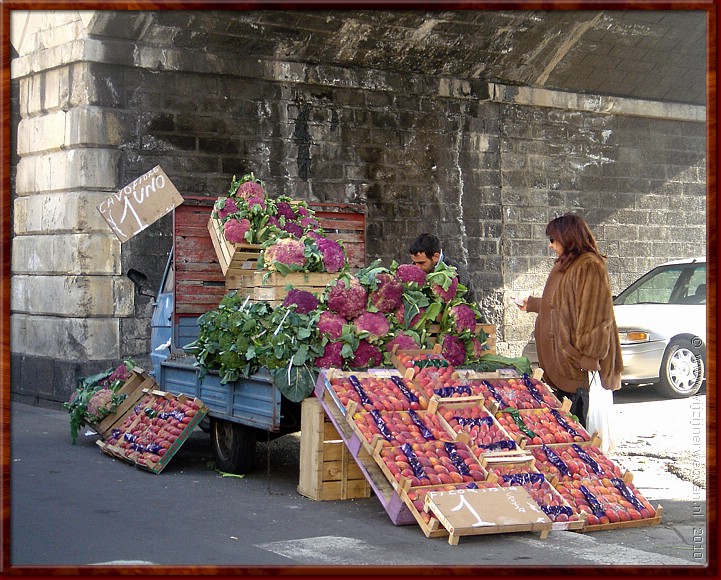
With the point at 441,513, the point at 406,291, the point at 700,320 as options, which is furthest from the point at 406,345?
the point at 700,320

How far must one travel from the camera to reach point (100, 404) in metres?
9.11

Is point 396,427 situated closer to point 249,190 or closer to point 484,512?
point 484,512

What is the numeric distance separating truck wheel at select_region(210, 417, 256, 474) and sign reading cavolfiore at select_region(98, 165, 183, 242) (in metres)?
2.05

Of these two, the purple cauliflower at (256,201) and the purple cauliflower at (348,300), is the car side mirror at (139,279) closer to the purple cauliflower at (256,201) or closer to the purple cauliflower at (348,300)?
the purple cauliflower at (256,201)

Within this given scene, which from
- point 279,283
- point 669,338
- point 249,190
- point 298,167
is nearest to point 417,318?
point 279,283

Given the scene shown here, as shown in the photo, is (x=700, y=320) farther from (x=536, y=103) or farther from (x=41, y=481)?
(x=41, y=481)

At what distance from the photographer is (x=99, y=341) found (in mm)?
11484

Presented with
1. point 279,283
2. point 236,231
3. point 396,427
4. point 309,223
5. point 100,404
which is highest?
point 309,223

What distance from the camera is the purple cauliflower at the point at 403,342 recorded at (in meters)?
7.63

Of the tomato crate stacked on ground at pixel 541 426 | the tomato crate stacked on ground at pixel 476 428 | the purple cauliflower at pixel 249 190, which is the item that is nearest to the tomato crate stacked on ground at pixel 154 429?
the purple cauliflower at pixel 249 190

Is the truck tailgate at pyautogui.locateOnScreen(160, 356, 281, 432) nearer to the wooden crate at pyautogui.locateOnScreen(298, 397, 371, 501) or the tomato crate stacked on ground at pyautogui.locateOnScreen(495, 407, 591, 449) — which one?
the wooden crate at pyautogui.locateOnScreen(298, 397, 371, 501)

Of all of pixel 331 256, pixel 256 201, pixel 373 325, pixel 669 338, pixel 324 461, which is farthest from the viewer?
pixel 669 338

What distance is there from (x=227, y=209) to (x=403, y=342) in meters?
2.31

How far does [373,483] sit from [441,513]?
2.11 ft
